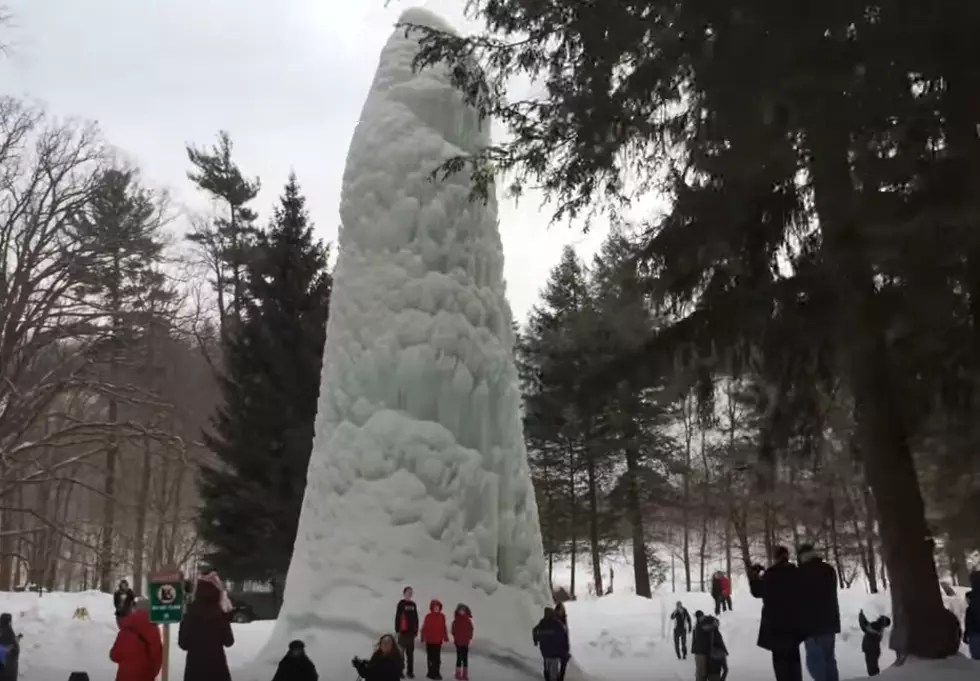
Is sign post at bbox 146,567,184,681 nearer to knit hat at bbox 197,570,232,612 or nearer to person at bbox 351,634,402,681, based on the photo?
knit hat at bbox 197,570,232,612

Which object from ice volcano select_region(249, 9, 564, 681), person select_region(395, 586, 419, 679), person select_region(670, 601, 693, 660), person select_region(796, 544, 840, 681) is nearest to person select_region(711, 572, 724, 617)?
person select_region(670, 601, 693, 660)

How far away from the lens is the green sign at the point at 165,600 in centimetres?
676

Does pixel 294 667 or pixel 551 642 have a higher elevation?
pixel 294 667

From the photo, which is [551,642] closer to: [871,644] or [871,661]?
[871,644]

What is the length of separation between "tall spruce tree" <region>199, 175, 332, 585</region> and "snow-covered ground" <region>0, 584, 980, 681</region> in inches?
104

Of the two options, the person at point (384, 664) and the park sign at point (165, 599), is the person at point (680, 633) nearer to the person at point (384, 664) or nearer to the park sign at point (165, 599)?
the person at point (384, 664)

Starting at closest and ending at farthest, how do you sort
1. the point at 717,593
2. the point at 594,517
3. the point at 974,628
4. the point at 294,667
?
1. the point at 294,667
2. the point at 974,628
3. the point at 717,593
4. the point at 594,517

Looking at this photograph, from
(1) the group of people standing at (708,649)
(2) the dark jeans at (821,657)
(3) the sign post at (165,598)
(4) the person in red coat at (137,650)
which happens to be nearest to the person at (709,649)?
(1) the group of people standing at (708,649)

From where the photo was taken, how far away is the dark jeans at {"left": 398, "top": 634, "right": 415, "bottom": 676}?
10781mm

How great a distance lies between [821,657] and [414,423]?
7262 millimetres

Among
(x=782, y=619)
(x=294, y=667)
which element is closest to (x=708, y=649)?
(x=782, y=619)

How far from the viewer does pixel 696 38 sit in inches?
214

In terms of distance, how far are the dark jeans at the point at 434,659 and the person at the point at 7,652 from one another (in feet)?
15.7

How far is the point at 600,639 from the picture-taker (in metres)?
19.5
